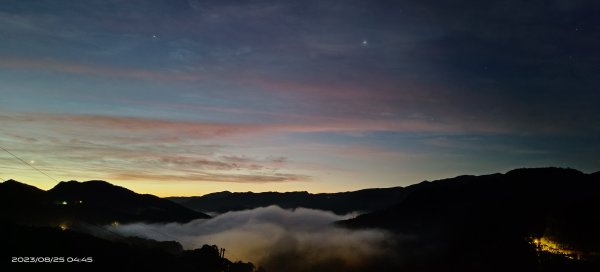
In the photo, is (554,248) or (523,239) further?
(523,239)

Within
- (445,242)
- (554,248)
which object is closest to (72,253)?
(554,248)

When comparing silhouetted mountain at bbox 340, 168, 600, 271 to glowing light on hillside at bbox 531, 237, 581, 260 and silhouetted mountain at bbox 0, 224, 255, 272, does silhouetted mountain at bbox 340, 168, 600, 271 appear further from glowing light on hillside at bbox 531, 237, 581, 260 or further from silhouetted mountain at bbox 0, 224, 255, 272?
silhouetted mountain at bbox 0, 224, 255, 272

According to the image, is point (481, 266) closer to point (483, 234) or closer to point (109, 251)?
point (483, 234)

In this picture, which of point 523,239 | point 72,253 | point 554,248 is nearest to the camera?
point 72,253

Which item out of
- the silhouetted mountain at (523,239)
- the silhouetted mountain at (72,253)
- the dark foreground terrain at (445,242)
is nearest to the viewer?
the silhouetted mountain at (72,253)

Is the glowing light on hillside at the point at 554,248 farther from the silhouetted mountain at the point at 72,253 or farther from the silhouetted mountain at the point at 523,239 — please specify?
the silhouetted mountain at the point at 72,253

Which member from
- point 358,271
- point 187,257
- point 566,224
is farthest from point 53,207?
point 566,224

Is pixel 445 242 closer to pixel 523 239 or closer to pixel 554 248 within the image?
pixel 523 239

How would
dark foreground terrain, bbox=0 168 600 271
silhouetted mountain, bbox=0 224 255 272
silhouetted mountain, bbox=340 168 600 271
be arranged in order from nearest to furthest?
1. silhouetted mountain, bbox=0 224 255 272
2. dark foreground terrain, bbox=0 168 600 271
3. silhouetted mountain, bbox=340 168 600 271

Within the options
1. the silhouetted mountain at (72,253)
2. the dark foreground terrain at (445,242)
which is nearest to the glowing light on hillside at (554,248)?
the dark foreground terrain at (445,242)

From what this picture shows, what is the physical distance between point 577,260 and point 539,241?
1101 centimetres

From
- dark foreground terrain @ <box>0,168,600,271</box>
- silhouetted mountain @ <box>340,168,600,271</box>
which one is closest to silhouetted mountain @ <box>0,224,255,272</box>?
dark foreground terrain @ <box>0,168,600,271</box>

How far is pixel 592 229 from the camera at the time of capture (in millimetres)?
64812

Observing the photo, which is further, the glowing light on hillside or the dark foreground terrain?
the glowing light on hillside
